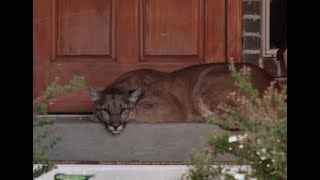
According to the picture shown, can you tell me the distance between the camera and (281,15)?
212 inches

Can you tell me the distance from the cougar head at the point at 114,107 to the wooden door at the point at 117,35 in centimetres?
36

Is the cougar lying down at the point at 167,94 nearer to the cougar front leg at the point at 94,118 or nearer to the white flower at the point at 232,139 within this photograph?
the cougar front leg at the point at 94,118

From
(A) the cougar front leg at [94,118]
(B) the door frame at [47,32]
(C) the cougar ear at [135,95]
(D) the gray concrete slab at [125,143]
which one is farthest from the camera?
(B) the door frame at [47,32]

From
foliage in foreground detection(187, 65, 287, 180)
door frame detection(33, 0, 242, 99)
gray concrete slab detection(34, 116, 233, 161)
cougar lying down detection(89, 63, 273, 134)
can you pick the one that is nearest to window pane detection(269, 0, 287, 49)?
door frame detection(33, 0, 242, 99)

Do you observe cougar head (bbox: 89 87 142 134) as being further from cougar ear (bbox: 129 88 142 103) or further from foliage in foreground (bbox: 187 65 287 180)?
foliage in foreground (bbox: 187 65 287 180)

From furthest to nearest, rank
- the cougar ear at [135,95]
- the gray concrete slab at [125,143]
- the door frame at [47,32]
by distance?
1. the door frame at [47,32]
2. the cougar ear at [135,95]
3. the gray concrete slab at [125,143]

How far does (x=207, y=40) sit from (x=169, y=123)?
0.78 m

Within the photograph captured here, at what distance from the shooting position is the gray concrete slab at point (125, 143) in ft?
15.5

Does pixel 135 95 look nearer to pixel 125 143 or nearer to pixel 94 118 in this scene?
pixel 94 118

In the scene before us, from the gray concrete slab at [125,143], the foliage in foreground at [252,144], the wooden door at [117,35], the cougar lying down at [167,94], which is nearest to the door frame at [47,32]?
the wooden door at [117,35]

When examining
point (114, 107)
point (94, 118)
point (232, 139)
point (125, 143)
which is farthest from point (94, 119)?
point (232, 139)
